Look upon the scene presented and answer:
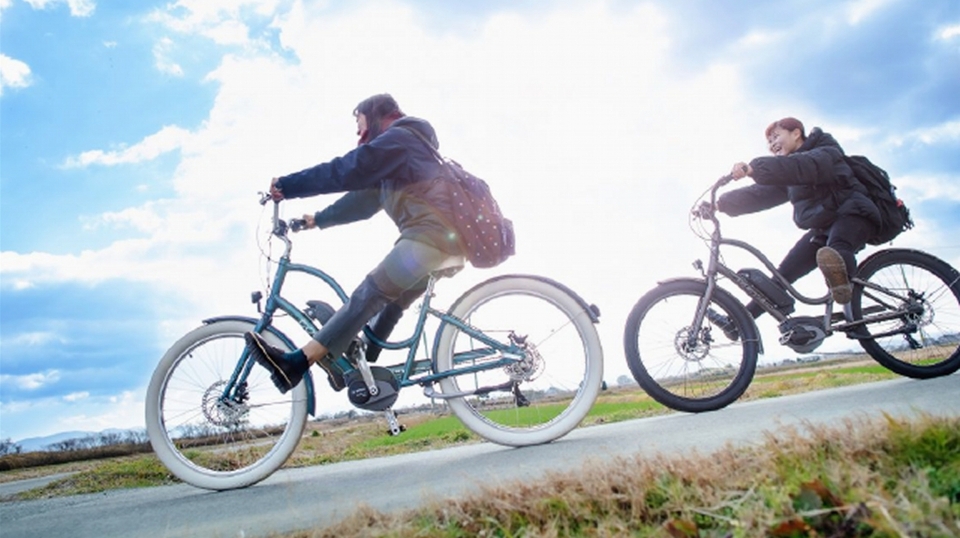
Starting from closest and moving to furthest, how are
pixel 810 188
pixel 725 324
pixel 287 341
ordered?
pixel 287 341 < pixel 725 324 < pixel 810 188

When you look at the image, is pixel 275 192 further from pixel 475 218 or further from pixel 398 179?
pixel 475 218

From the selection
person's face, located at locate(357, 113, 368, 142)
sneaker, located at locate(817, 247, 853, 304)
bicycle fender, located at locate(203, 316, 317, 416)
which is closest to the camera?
bicycle fender, located at locate(203, 316, 317, 416)

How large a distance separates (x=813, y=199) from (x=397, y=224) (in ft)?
12.6

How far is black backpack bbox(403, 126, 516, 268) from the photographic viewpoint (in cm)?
412

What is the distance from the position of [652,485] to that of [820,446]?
0.67 metres

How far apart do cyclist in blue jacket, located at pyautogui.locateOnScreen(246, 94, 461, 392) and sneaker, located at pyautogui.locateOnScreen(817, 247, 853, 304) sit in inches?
131

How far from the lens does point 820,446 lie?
7.88ft

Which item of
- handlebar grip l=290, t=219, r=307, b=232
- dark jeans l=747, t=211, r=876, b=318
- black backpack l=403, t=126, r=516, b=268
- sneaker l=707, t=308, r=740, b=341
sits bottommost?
sneaker l=707, t=308, r=740, b=341

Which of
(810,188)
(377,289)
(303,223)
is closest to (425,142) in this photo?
(377,289)

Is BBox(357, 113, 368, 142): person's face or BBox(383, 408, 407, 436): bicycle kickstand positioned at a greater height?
BBox(357, 113, 368, 142): person's face

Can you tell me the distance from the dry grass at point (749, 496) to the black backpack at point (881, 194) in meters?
3.94

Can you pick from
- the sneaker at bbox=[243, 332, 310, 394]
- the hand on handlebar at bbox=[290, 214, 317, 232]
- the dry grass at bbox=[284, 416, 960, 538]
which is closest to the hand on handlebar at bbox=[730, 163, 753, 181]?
the dry grass at bbox=[284, 416, 960, 538]

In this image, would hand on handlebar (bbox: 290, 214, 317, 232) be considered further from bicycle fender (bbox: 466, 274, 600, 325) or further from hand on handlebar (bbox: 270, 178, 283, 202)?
bicycle fender (bbox: 466, 274, 600, 325)

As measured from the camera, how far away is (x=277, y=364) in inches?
157
